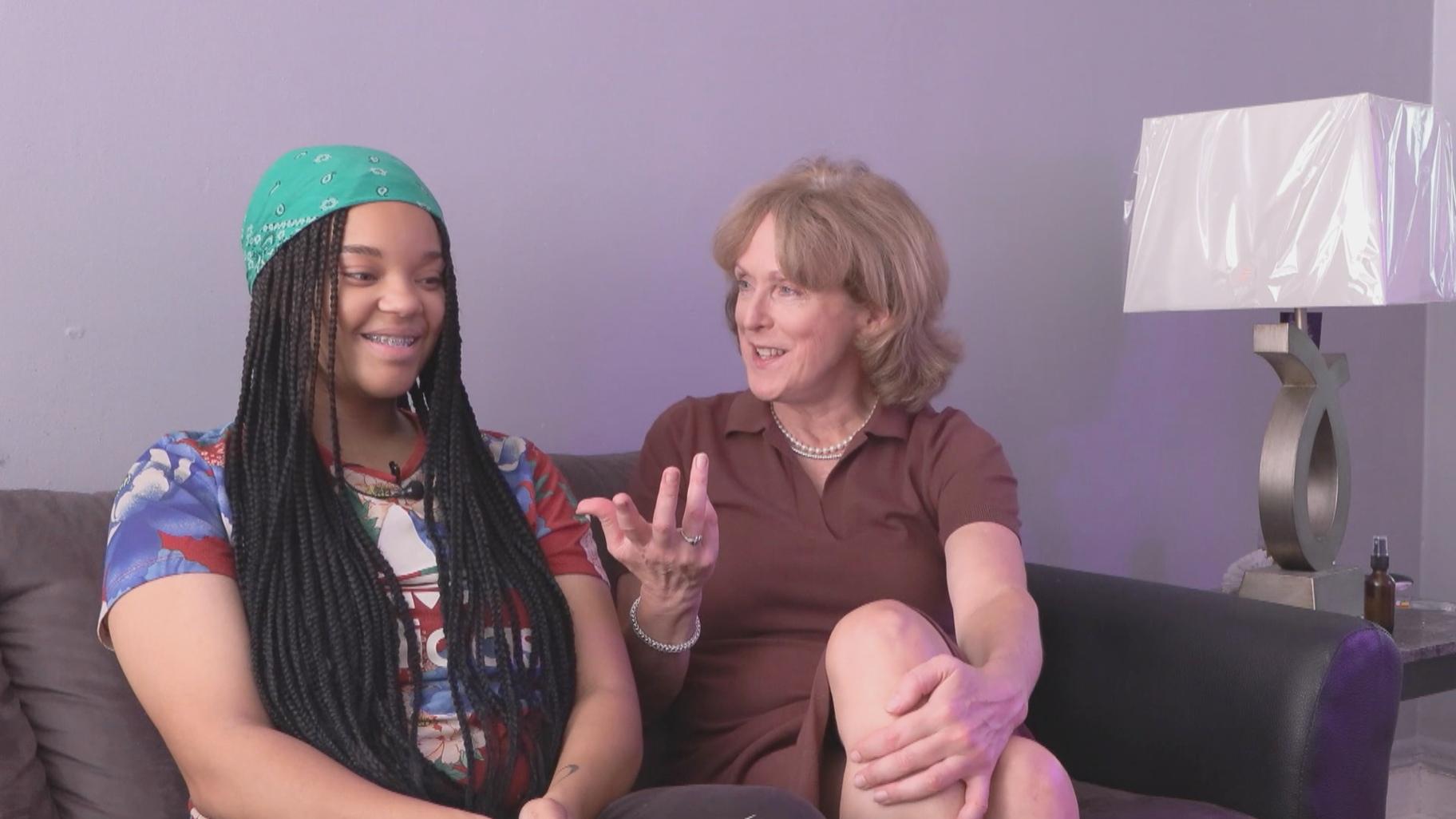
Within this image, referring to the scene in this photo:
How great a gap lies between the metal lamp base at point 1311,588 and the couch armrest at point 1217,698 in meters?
0.42

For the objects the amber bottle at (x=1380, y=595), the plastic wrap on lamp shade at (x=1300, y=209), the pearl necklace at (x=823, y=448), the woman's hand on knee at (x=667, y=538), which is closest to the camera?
the woman's hand on knee at (x=667, y=538)

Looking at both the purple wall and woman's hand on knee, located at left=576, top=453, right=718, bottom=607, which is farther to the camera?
the purple wall

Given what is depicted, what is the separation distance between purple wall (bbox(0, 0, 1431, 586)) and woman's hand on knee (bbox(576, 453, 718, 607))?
0.55 m

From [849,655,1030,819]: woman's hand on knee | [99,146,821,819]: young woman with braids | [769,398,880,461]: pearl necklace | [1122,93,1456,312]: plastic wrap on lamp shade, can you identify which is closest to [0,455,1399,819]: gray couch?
[99,146,821,819]: young woman with braids

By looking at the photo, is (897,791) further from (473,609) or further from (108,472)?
(108,472)

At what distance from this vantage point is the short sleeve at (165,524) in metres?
1.33

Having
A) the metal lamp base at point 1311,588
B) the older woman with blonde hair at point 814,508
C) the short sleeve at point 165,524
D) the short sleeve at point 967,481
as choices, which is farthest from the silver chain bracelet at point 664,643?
the metal lamp base at point 1311,588

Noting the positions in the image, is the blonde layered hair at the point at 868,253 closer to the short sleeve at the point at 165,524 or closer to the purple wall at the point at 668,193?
the purple wall at the point at 668,193

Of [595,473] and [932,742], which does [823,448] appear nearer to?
[595,473]

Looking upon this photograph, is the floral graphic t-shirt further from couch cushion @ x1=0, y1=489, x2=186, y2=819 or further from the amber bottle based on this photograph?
the amber bottle

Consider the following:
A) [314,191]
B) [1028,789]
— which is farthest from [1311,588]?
[314,191]

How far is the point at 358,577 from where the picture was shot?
4.67 ft

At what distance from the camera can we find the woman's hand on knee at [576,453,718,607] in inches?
55.9

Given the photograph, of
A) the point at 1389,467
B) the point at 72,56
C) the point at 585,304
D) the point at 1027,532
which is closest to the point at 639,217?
the point at 585,304
